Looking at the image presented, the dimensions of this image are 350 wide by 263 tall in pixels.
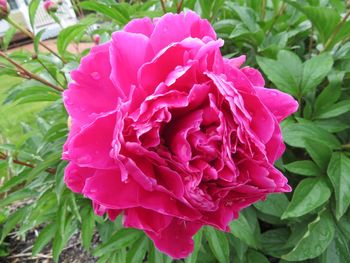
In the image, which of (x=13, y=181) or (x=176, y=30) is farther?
(x=13, y=181)

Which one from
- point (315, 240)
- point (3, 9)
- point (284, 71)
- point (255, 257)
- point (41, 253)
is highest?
point (3, 9)

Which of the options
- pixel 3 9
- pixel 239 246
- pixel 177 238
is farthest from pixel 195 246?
pixel 3 9

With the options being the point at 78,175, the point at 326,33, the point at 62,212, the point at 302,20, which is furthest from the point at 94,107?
the point at 302,20

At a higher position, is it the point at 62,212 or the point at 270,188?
the point at 270,188

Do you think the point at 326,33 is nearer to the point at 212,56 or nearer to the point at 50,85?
the point at 212,56

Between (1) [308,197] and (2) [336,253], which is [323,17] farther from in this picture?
(2) [336,253]

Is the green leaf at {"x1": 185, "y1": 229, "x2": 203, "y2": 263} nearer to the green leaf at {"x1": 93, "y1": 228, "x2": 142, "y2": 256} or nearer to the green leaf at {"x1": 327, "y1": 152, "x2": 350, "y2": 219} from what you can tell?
the green leaf at {"x1": 93, "y1": 228, "x2": 142, "y2": 256}
